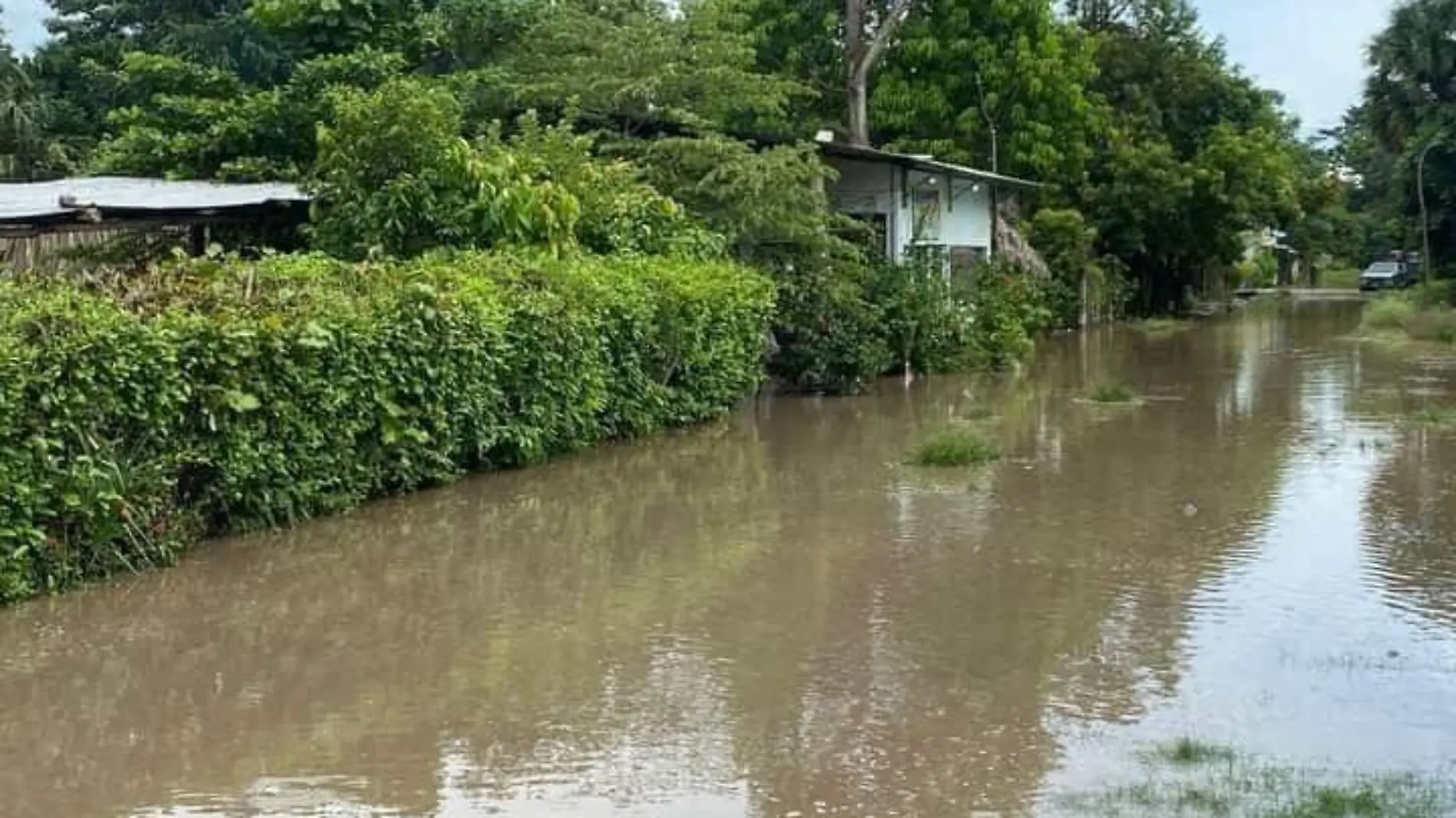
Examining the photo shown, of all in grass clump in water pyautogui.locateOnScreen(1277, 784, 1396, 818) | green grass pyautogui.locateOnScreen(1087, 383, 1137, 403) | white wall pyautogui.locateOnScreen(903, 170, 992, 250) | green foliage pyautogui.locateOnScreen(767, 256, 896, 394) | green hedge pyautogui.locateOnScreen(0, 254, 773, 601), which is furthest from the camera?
white wall pyautogui.locateOnScreen(903, 170, 992, 250)

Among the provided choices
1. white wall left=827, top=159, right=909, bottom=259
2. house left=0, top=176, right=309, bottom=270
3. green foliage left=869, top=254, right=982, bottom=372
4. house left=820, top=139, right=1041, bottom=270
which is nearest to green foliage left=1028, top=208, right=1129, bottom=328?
house left=820, top=139, right=1041, bottom=270

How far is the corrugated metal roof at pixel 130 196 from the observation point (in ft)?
45.6

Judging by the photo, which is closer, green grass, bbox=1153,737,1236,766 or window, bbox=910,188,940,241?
green grass, bbox=1153,737,1236,766

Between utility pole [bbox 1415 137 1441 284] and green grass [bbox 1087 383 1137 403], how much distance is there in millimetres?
21690

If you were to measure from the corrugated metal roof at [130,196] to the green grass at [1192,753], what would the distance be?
11125mm

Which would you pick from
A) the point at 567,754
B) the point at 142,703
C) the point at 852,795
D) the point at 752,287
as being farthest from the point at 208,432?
the point at 752,287

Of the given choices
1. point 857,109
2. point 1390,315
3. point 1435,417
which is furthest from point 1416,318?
point 1435,417

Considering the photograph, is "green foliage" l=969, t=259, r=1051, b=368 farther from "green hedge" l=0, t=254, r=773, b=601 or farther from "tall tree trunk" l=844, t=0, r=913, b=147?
"green hedge" l=0, t=254, r=773, b=601

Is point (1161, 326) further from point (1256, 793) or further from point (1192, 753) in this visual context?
point (1256, 793)

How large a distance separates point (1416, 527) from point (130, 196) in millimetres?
12391

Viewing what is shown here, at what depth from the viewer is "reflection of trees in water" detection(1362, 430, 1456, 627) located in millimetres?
8812

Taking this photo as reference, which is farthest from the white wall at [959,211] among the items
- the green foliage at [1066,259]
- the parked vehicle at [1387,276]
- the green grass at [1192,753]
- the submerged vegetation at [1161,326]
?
the parked vehicle at [1387,276]

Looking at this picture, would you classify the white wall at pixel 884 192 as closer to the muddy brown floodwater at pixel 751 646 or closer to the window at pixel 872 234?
the window at pixel 872 234

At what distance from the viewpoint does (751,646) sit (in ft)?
24.8
